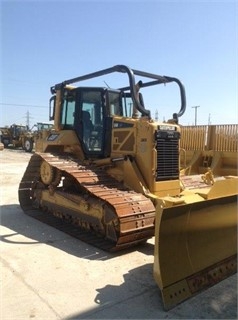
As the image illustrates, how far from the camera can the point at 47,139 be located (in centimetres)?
A: 749

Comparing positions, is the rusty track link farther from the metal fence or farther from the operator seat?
the metal fence

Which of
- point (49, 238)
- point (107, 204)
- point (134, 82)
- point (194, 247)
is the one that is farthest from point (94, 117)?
point (194, 247)

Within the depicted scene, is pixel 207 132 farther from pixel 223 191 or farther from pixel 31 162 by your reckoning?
pixel 223 191

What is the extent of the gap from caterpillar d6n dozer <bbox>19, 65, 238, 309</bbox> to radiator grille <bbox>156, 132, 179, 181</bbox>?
17 millimetres

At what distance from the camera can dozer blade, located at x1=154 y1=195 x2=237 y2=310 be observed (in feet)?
12.1

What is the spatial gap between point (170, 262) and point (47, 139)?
446 centimetres

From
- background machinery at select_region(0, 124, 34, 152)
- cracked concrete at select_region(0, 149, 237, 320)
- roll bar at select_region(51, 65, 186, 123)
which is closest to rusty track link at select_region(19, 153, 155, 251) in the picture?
cracked concrete at select_region(0, 149, 237, 320)

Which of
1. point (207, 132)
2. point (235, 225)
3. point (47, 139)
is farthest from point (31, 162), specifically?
point (207, 132)

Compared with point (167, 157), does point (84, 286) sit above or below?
below

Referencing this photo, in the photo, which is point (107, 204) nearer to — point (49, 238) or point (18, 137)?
point (49, 238)

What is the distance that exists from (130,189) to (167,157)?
0.86m

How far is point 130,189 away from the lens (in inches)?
229

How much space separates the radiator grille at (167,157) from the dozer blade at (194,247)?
1.56 meters

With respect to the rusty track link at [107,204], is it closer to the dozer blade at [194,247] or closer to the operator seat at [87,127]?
the operator seat at [87,127]
